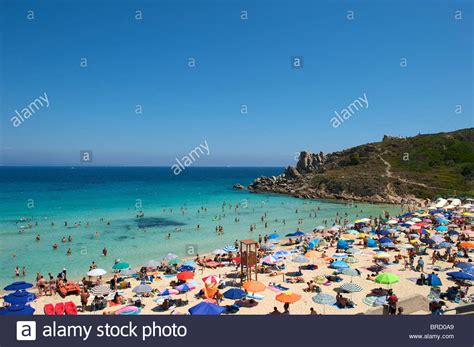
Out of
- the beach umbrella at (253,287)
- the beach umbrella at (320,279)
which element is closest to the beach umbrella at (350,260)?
the beach umbrella at (320,279)

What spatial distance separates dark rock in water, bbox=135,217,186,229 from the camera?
45678 mm

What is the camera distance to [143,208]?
61.5 metres

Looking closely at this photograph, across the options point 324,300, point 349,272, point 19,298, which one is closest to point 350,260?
point 349,272

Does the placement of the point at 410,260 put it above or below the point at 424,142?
below

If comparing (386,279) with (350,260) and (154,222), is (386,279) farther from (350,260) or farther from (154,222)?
(154,222)

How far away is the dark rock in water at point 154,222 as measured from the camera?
45.7 m

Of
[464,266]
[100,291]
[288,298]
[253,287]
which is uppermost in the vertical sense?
[464,266]

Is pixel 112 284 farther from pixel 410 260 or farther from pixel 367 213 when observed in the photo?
pixel 367 213

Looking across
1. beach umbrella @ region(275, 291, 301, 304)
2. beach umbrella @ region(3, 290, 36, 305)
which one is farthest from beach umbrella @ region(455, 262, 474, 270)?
beach umbrella @ region(3, 290, 36, 305)

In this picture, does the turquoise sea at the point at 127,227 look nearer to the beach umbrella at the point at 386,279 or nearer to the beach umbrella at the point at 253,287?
the beach umbrella at the point at 253,287

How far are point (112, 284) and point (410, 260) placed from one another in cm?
1985

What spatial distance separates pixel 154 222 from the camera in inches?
1891

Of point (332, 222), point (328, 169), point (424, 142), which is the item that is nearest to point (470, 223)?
point (332, 222)

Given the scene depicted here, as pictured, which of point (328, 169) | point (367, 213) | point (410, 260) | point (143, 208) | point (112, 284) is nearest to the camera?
point (112, 284)
